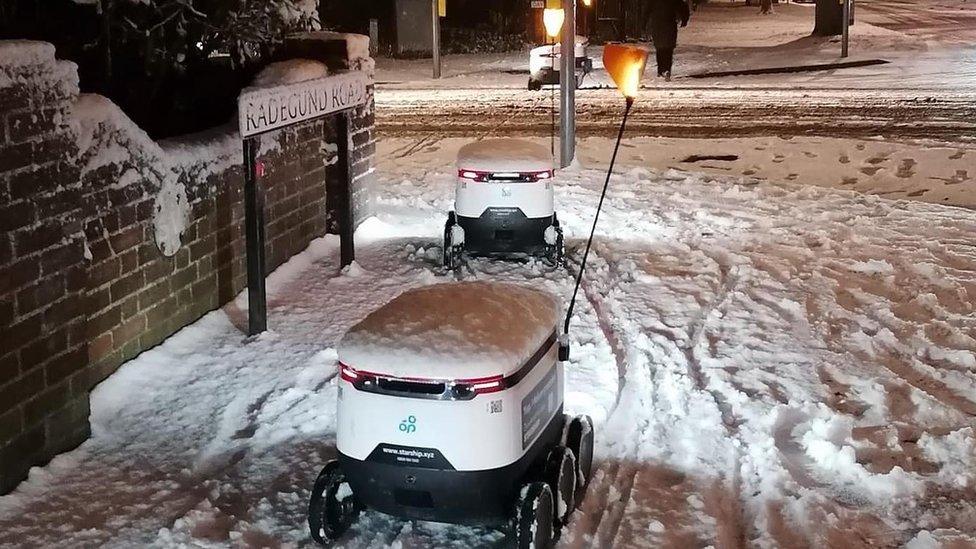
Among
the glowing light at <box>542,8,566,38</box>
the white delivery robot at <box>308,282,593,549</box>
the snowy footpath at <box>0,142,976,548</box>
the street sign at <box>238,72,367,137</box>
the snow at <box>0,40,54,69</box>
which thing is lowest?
the snowy footpath at <box>0,142,976,548</box>

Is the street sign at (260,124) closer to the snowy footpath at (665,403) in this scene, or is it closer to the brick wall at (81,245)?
the snowy footpath at (665,403)

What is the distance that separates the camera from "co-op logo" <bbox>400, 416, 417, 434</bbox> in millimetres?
4406

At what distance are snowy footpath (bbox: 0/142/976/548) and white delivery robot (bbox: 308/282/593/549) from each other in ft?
1.22

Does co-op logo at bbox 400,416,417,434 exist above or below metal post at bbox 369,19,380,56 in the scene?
below

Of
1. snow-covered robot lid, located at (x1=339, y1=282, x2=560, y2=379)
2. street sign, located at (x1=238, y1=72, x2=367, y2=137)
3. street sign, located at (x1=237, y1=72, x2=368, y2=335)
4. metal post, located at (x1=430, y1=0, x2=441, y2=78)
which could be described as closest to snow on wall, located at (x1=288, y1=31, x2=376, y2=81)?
street sign, located at (x1=238, y1=72, x2=367, y2=137)

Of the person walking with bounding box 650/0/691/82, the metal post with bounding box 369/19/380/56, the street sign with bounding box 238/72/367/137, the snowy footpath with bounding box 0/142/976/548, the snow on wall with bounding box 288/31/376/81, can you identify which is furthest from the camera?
the metal post with bounding box 369/19/380/56

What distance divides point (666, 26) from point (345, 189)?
1828 cm

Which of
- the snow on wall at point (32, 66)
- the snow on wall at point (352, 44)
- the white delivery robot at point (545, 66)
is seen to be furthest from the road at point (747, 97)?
the snow on wall at point (32, 66)

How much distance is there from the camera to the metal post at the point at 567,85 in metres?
13.9

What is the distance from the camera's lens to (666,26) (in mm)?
26047

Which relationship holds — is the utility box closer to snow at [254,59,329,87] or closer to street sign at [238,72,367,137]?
snow at [254,59,329,87]

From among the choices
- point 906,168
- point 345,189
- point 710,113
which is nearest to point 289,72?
point 345,189

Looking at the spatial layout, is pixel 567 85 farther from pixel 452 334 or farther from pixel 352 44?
pixel 452 334

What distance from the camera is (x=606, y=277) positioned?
9.30 m
